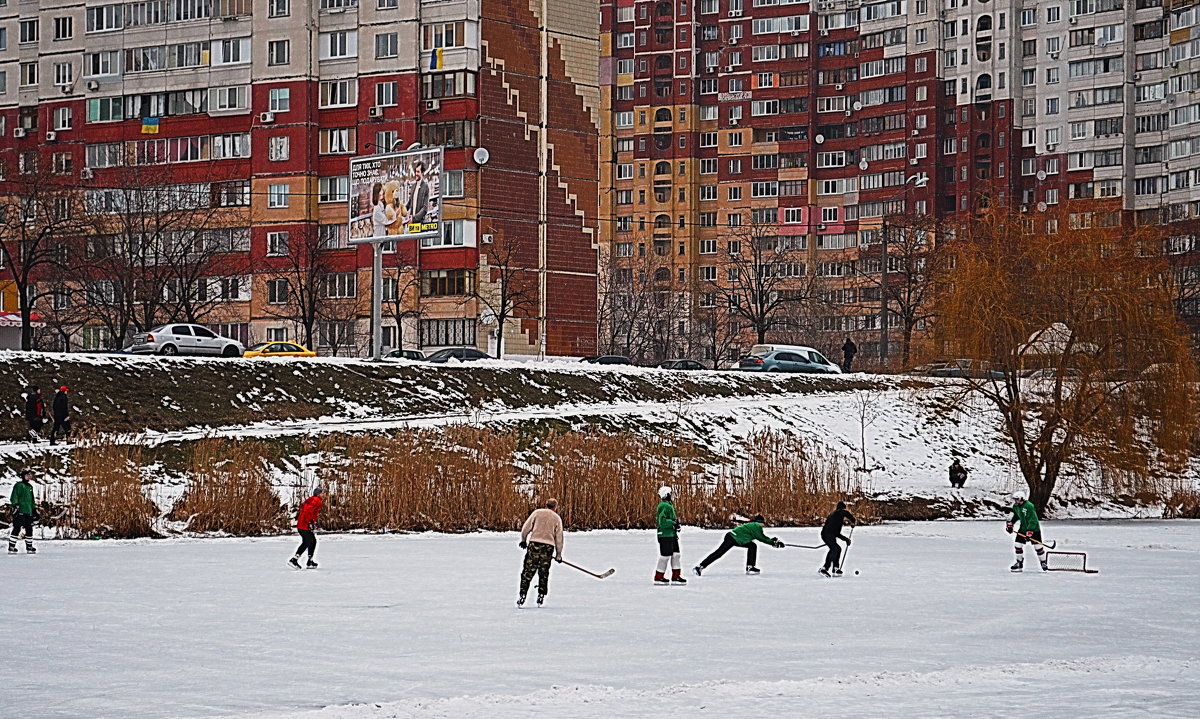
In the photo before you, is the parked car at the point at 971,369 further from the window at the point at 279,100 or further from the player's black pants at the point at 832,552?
the window at the point at 279,100

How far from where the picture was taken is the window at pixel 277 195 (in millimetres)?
107250

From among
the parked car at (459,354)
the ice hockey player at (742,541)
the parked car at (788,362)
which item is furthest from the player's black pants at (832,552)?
the parked car at (459,354)

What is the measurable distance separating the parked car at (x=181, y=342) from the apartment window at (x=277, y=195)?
30.0 metres

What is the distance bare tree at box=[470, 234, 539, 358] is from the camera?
10244cm

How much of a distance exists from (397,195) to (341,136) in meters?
37.4

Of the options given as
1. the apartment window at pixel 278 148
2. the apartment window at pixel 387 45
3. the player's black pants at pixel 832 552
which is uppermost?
the apartment window at pixel 387 45

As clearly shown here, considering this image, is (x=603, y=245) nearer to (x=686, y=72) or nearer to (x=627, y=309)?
(x=686, y=72)

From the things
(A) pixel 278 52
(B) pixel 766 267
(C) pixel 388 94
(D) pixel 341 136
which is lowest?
(B) pixel 766 267

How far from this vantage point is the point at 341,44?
10662cm

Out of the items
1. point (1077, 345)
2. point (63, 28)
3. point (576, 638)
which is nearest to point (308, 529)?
point (576, 638)

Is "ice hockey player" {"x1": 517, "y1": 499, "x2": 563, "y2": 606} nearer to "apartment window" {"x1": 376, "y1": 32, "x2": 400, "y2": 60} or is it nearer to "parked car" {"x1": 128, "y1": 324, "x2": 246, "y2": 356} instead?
"parked car" {"x1": 128, "y1": 324, "x2": 246, "y2": 356}

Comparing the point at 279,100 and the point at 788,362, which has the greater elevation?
the point at 279,100

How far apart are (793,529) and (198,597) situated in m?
22.1

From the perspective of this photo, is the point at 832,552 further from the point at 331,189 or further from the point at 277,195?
the point at 277,195
